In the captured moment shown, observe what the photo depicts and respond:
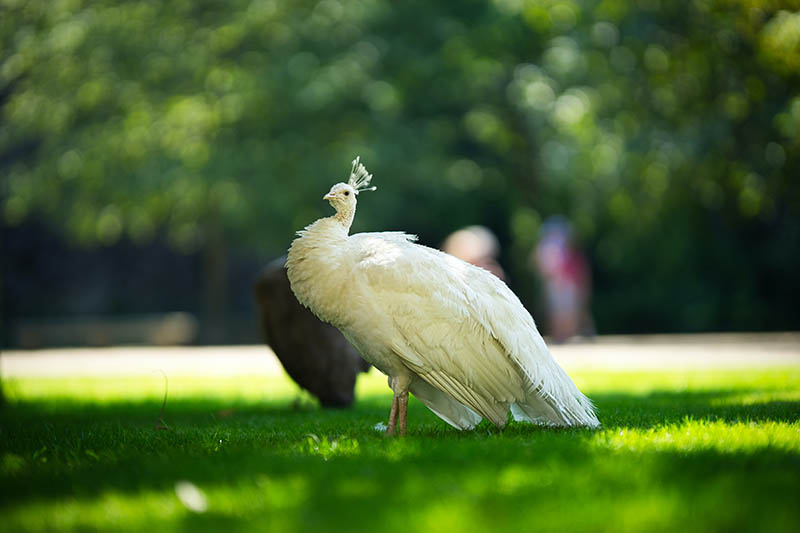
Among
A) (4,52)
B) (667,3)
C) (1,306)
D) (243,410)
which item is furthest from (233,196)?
(243,410)

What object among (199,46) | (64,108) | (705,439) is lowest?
(705,439)

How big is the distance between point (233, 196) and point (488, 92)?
6.61 m

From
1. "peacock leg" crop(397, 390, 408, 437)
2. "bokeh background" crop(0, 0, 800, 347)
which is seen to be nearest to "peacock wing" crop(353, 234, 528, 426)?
"peacock leg" crop(397, 390, 408, 437)

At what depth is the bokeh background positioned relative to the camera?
19078 mm

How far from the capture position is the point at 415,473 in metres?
4.41

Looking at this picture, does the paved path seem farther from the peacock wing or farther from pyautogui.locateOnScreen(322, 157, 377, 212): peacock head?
the peacock wing

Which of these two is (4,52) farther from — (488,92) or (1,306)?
(488,92)

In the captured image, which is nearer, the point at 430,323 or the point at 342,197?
the point at 430,323

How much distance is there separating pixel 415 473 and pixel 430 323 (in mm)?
1552

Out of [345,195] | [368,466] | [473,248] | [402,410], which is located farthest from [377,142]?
Answer: [368,466]

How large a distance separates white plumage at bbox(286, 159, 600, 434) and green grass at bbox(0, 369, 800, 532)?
0.27 meters

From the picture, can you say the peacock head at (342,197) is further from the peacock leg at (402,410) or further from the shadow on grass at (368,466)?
the shadow on grass at (368,466)

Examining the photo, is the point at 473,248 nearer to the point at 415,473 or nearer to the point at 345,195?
the point at 345,195

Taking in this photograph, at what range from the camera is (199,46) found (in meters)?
21.3
